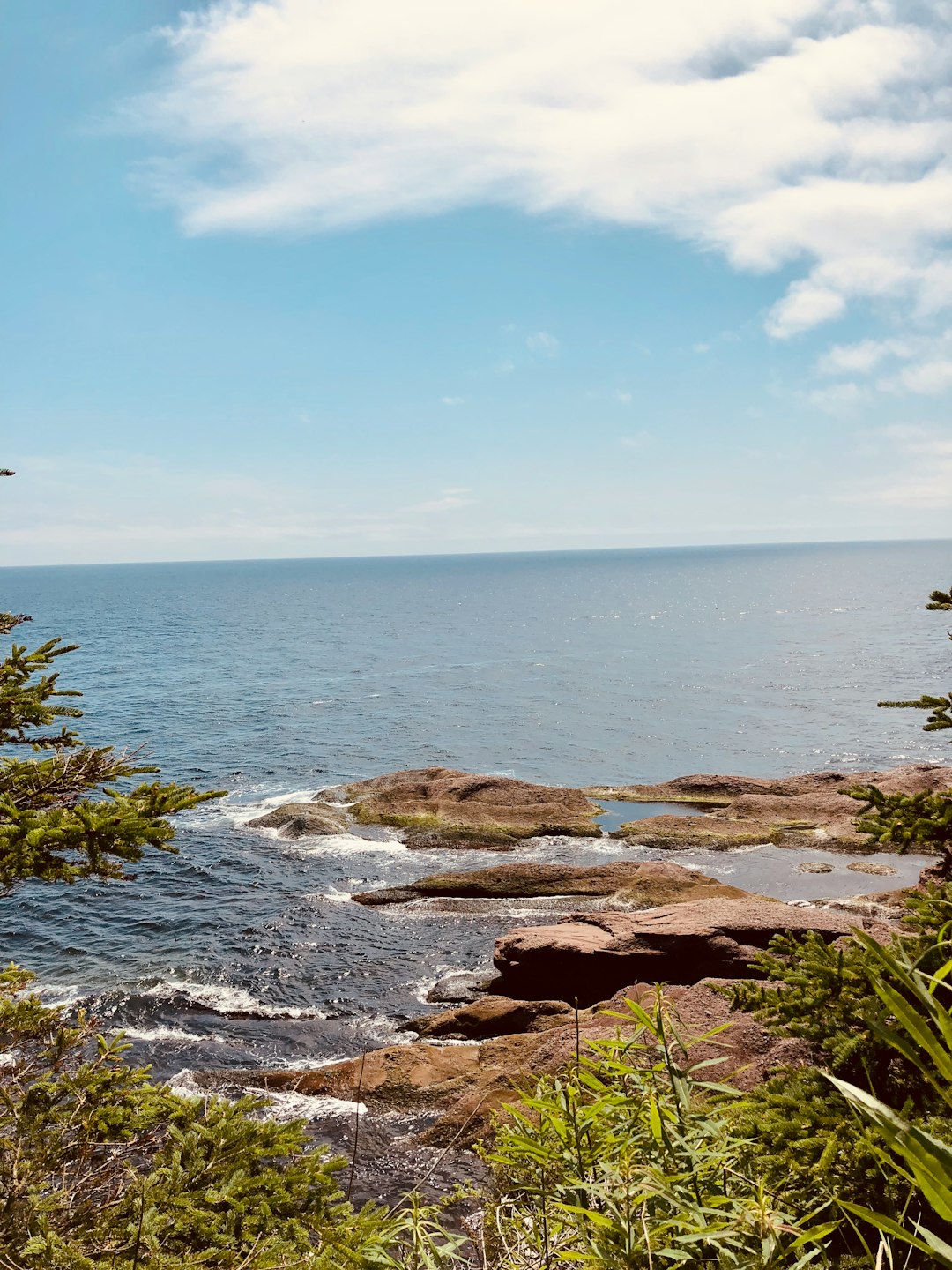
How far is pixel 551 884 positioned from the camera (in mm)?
32719

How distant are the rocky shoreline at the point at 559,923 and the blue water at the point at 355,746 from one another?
1788 millimetres

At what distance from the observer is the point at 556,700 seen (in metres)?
77.2

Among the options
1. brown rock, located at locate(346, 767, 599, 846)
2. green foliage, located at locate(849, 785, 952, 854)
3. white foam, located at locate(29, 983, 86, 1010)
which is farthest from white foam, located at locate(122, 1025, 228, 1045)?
green foliage, located at locate(849, 785, 952, 854)

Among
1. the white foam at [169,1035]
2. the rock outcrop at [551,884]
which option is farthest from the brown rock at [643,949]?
the white foam at [169,1035]

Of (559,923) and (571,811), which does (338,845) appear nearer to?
(571,811)

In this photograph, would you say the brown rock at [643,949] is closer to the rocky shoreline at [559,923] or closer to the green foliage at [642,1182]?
the rocky shoreline at [559,923]

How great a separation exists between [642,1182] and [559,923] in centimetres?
2454

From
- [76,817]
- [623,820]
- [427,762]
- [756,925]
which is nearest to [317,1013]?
[756,925]

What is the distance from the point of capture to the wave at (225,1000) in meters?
23.9

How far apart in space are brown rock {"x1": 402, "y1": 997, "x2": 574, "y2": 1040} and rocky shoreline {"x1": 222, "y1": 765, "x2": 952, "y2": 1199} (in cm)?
4

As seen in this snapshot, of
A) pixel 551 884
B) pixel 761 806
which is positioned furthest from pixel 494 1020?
pixel 761 806

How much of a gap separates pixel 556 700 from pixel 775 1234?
74.6 m

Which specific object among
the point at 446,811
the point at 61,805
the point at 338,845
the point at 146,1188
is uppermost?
the point at 61,805

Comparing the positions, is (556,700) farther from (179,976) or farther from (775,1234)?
(775,1234)
